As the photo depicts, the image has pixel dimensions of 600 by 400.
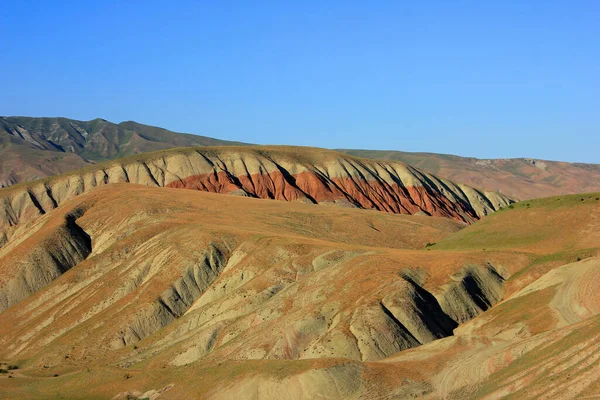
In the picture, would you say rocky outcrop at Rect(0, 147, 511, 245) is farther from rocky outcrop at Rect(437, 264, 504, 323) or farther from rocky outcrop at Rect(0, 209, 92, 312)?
rocky outcrop at Rect(437, 264, 504, 323)

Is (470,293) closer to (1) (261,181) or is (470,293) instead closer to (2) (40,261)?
(2) (40,261)

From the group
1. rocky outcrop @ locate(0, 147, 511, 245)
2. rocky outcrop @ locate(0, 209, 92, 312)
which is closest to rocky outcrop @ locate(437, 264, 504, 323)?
rocky outcrop @ locate(0, 209, 92, 312)

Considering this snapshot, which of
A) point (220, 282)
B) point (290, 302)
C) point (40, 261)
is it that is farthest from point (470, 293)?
point (40, 261)

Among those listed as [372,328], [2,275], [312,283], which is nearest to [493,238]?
[312,283]

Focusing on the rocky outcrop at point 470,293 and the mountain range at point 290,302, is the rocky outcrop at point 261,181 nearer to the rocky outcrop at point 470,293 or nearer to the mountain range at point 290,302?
the mountain range at point 290,302

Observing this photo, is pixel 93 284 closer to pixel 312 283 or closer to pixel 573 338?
pixel 312 283

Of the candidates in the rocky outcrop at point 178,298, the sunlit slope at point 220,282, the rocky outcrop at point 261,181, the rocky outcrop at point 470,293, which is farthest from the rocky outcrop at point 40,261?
the rocky outcrop at point 470,293

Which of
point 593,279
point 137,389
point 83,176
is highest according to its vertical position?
point 83,176
